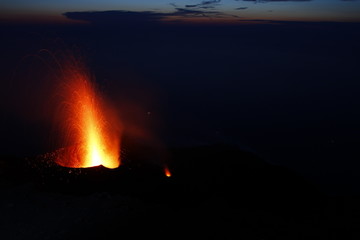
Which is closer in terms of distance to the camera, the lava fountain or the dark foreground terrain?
the dark foreground terrain

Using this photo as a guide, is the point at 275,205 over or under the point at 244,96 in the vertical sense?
over

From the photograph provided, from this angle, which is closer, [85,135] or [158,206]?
[158,206]

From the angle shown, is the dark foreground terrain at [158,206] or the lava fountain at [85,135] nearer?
the dark foreground terrain at [158,206]

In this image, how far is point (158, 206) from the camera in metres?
16.7

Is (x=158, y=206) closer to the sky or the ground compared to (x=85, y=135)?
closer to the sky

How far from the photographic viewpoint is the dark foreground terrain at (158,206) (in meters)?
14.7

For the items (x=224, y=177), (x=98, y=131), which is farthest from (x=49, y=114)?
(x=224, y=177)

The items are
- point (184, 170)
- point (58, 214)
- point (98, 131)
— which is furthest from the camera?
point (98, 131)

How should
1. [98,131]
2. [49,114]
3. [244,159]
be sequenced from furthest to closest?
[49,114] < [244,159] < [98,131]

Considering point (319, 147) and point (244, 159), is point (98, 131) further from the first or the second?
point (319, 147)

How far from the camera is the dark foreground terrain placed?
580 inches

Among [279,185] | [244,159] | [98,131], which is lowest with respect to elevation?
[244,159]

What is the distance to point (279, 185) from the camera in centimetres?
2469

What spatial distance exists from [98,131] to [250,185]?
15015 mm
